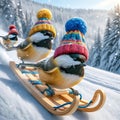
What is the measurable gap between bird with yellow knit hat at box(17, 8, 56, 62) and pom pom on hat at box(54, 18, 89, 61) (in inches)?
62.6

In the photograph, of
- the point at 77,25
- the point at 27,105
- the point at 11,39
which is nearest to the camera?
the point at 27,105

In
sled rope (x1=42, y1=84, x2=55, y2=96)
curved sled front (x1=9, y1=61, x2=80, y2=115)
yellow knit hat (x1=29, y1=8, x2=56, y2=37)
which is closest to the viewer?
curved sled front (x1=9, y1=61, x2=80, y2=115)

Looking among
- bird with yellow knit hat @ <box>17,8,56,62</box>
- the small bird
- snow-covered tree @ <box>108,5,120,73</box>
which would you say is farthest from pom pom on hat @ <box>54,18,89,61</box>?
snow-covered tree @ <box>108,5,120,73</box>

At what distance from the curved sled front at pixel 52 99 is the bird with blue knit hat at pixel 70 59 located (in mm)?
267

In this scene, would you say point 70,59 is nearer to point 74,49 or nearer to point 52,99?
point 74,49

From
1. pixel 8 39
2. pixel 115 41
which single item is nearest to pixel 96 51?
pixel 115 41

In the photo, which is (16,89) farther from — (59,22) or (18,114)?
(59,22)

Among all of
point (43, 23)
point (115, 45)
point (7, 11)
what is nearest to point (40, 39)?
point (43, 23)

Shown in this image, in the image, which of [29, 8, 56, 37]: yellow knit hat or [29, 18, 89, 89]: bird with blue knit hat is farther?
[29, 8, 56, 37]: yellow knit hat

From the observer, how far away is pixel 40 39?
6176 millimetres

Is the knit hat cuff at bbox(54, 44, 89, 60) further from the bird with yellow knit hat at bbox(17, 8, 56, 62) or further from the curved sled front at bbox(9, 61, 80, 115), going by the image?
the bird with yellow knit hat at bbox(17, 8, 56, 62)

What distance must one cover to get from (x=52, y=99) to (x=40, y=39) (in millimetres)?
1828

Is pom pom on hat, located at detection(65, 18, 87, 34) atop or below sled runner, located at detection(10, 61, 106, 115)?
atop

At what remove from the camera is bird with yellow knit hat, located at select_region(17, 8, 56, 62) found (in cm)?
615
